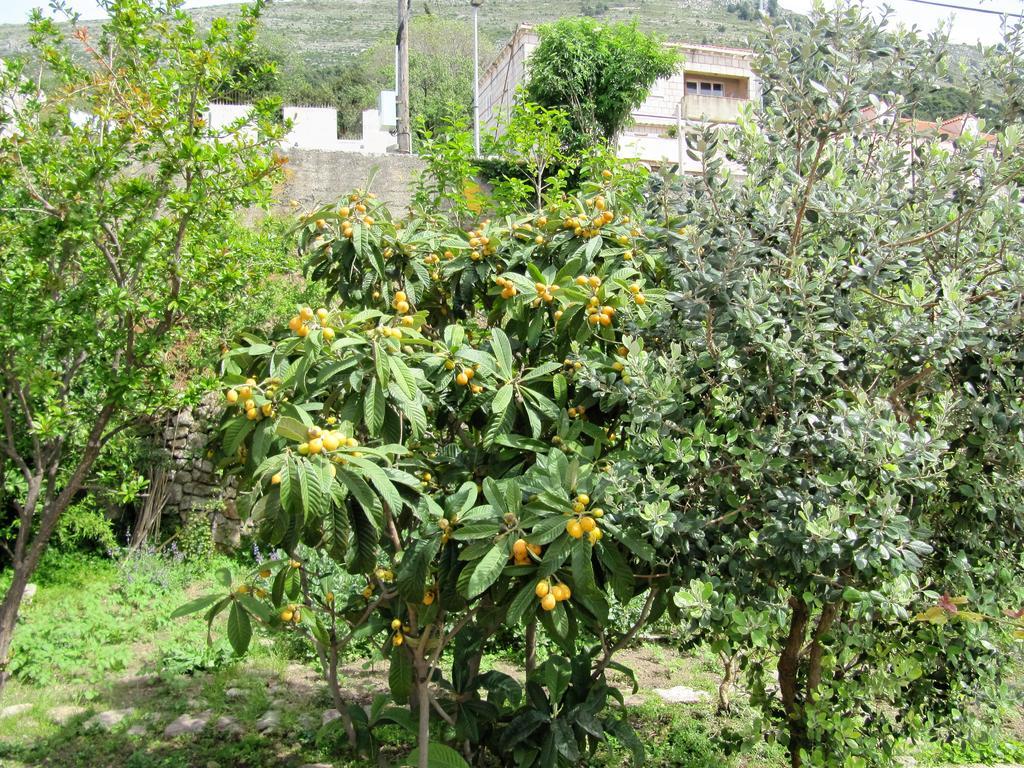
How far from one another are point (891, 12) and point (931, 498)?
143 centimetres

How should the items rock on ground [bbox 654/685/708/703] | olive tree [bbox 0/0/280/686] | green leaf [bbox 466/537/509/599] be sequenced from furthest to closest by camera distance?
rock on ground [bbox 654/685/708/703], olive tree [bbox 0/0/280/686], green leaf [bbox 466/537/509/599]

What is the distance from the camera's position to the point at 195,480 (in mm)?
7539

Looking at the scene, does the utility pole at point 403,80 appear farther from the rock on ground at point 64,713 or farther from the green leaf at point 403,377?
the green leaf at point 403,377

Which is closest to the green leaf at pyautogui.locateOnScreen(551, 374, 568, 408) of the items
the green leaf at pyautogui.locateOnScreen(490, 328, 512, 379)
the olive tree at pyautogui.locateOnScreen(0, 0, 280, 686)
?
the green leaf at pyautogui.locateOnScreen(490, 328, 512, 379)

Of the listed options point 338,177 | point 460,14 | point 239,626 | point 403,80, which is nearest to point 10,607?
point 239,626

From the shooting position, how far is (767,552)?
246 centimetres

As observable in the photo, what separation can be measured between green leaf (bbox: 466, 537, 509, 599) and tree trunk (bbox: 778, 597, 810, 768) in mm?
1167

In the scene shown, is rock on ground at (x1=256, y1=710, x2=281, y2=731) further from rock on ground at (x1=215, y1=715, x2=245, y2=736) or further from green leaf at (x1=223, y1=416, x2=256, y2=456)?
green leaf at (x1=223, y1=416, x2=256, y2=456)

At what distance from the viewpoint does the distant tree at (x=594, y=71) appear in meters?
16.6

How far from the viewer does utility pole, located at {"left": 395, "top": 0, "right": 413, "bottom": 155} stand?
14.7 m

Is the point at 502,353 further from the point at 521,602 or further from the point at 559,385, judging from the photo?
the point at 521,602

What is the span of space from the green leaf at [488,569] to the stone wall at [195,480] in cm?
540

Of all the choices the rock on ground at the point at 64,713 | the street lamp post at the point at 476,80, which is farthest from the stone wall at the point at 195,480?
the street lamp post at the point at 476,80

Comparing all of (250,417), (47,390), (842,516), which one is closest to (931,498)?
(842,516)
